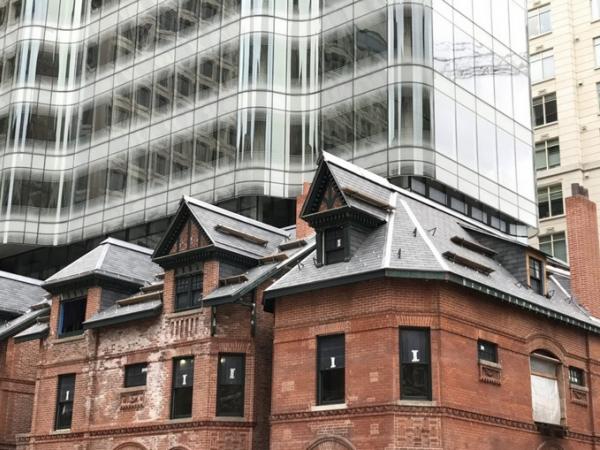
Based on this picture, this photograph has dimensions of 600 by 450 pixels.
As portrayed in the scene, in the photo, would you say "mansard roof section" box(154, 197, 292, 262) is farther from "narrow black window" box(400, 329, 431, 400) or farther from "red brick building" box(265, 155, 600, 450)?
"narrow black window" box(400, 329, 431, 400)

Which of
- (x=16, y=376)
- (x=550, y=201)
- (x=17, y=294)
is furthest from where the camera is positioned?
(x=550, y=201)

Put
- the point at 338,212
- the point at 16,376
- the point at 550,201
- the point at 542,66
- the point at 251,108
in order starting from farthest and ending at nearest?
the point at 542,66 < the point at 550,201 < the point at 251,108 < the point at 16,376 < the point at 338,212

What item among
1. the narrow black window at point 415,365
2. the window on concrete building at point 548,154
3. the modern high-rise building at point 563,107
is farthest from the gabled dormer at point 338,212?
the window on concrete building at point 548,154

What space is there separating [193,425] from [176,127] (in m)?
23.0

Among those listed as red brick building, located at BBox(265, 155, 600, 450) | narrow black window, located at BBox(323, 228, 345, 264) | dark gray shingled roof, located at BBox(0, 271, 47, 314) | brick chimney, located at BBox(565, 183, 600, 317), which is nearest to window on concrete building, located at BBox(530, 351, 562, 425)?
red brick building, located at BBox(265, 155, 600, 450)

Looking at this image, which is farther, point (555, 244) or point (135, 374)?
point (555, 244)

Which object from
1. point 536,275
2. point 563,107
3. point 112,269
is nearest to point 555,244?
point 563,107

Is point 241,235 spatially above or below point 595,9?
below

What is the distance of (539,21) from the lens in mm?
Result: 63062

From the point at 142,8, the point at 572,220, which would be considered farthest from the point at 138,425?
the point at 142,8

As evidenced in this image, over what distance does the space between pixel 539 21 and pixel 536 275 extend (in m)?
37.0

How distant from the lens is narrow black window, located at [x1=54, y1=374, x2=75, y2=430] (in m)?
33.0

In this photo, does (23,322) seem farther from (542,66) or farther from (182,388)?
(542,66)

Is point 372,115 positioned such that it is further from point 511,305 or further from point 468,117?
point 511,305
